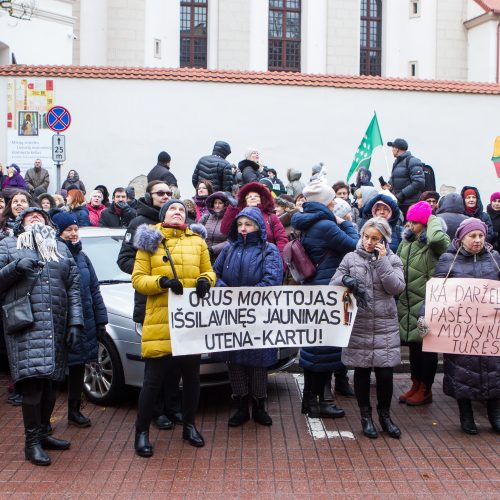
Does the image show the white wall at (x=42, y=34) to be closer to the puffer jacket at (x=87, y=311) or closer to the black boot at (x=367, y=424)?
the puffer jacket at (x=87, y=311)

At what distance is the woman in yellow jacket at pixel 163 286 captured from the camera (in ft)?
21.0

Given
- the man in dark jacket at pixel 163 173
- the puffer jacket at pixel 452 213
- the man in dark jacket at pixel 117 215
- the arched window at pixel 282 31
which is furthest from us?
the arched window at pixel 282 31


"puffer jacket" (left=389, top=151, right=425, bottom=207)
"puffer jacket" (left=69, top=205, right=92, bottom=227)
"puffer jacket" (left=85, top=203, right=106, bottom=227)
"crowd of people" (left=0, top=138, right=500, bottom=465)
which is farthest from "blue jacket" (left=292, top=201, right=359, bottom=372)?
"puffer jacket" (left=85, top=203, right=106, bottom=227)

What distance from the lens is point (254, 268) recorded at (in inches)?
280

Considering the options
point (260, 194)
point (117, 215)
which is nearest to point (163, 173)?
point (117, 215)

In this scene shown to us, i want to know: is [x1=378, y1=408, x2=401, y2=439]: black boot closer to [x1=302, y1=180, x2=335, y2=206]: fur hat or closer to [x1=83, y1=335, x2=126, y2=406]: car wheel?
[x1=302, y1=180, x2=335, y2=206]: fur hat

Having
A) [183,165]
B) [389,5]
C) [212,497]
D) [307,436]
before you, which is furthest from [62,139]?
[389,5]

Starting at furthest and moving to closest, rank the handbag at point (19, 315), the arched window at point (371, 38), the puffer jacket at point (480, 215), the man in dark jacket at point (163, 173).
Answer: the arched window at point (371, 38) < the man in dark jacket at point (163, 173) < the puffer jacket at point (480, 215) < the handbag at point (19, 315)

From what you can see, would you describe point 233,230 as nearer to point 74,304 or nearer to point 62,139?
point 74,304

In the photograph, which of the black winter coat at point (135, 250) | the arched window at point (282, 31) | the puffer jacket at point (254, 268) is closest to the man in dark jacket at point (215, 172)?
the black winter coat at point (135, 250)

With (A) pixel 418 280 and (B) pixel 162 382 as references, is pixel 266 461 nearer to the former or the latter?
(B) pixel 162 382

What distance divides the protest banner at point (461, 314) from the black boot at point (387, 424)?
26.3 inches

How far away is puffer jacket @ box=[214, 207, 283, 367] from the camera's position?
7102mm

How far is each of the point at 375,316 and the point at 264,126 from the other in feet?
51.8
